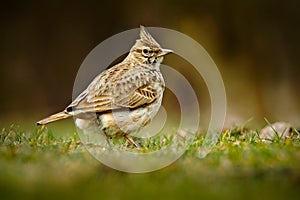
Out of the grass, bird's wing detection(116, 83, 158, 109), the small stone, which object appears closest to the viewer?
the grass

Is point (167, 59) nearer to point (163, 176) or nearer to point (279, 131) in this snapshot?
point (279, 131)

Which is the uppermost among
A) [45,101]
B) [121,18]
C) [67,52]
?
[121,18]

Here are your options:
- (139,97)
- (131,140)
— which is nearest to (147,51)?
(139,97)

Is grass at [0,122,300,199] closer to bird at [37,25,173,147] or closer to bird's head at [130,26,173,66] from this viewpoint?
bird at [37,25,173,147]

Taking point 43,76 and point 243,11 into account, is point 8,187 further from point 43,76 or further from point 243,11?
point 43,76

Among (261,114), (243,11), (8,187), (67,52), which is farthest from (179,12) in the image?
(8,187)

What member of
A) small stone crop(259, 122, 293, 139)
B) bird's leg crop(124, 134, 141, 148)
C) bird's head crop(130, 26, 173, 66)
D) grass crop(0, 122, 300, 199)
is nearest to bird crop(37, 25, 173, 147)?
bird's leg crop(124, 134, 141, 148)
